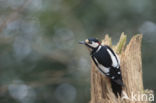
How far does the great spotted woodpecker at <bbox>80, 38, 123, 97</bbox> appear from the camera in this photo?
366 centimetres

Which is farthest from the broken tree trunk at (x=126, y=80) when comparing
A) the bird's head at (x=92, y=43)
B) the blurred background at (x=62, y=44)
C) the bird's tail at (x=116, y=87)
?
the blurred background at (x=62, y=44)

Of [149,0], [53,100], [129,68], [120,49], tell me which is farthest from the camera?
[53,100]

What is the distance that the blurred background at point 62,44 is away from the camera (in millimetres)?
8305

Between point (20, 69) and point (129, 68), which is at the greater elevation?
point (20, 69)

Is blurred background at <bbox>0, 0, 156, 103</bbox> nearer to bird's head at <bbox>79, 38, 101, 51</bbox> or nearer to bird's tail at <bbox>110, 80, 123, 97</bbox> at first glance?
bird's head at <bbox>79, 38, 101, 51</bbox>

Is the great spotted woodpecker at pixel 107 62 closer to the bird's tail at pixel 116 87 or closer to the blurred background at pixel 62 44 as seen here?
the bird's tail at pixel 116 87

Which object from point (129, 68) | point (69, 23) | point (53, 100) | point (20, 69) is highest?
point (69, 23)

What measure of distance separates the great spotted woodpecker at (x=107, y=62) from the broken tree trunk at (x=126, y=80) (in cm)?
7

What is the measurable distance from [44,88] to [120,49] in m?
5.21

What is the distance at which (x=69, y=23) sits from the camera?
8.92 meters

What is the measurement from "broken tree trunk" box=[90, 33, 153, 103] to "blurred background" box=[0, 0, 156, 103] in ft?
14.1

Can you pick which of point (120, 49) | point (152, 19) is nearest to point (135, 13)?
point (152, 19)

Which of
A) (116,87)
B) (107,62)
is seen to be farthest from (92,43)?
(116,87)

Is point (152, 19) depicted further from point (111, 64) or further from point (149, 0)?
point (111, 64)
